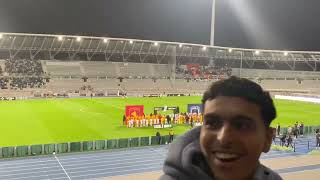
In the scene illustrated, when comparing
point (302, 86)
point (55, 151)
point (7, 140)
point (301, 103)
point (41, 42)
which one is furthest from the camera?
point (302, 86)

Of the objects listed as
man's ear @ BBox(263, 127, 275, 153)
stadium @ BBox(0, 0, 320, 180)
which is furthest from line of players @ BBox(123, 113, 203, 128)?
man's ear @ BBox(263, 127, 275, 153)

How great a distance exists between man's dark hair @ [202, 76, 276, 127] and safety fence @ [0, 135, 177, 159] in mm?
22016

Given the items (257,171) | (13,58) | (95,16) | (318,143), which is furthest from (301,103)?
(257,171)

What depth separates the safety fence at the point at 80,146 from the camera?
2203cm

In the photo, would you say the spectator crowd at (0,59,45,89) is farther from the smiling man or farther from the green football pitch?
the smiling man

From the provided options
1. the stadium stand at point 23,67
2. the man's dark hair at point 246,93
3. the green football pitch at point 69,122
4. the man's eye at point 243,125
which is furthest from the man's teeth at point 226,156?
the stadium stand at point 23,67

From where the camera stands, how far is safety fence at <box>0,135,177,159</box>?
2203 centimetres

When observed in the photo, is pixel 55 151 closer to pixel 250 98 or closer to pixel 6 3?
pixel 250 98

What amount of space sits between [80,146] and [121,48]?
154 feet

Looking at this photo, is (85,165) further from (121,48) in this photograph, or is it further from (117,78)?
(117,78)

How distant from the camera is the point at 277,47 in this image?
7494 centimetres

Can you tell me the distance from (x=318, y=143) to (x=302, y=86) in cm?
5071

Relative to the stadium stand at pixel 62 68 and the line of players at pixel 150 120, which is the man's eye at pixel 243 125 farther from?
the stadium stand at pixel 62 68

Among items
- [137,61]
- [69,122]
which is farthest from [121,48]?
[69,122]
